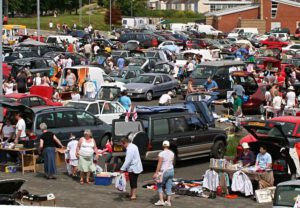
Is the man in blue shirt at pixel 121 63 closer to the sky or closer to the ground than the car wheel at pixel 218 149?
closer to the sky

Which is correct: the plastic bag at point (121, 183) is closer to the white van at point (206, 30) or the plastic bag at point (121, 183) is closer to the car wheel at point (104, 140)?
the car wheel at point (104, 140)

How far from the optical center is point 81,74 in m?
38.0

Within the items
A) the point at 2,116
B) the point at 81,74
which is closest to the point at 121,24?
the point at 81,74

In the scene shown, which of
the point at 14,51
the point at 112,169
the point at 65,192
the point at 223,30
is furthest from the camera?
the point at 223,30

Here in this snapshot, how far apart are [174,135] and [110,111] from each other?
6122mm

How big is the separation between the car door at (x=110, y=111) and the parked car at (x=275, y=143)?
828 cm

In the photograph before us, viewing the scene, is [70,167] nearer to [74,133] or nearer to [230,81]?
[74,133]

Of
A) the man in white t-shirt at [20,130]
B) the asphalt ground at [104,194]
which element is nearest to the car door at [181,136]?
the asphalt ground at [104,194]

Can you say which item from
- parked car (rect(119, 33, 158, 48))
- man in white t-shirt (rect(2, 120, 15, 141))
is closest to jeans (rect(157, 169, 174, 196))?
man in white t-shirt (rect(2, 120, 15, 141))

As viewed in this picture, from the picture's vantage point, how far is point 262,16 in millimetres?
98938

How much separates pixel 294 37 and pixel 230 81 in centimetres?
5608

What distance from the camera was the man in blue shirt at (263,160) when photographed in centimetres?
1931

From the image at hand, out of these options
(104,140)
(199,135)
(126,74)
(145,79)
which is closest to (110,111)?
(104,140)

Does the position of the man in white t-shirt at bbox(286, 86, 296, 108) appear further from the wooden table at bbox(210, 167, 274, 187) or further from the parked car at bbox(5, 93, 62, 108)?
the wooden table at bbox(210, 167, 274, 187)
